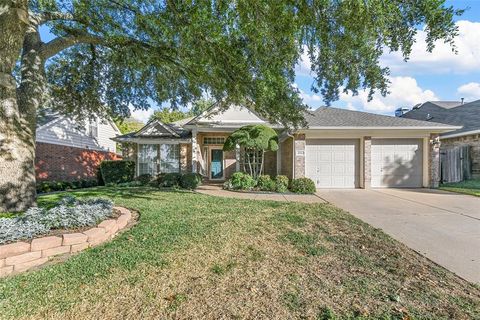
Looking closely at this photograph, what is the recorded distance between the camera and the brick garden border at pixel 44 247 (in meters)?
3.45

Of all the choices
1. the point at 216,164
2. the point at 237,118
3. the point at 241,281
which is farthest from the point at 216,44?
the point at 216,164

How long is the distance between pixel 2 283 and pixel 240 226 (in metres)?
3.64

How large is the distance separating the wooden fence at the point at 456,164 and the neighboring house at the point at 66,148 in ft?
60.6

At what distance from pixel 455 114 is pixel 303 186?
14.1 meters

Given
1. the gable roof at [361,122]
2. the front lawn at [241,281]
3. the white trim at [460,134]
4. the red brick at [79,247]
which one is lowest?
the front lawn at [241,281]

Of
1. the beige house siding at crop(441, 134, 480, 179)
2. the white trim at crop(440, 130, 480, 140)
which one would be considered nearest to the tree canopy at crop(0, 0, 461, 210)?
the white trim at crop(440, 130, 480, 140)

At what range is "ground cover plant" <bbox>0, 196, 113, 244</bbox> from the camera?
3.82 metres

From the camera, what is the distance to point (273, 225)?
5656 millimetres

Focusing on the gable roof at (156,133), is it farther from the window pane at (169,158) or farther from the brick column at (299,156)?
the brick column at (299,156)

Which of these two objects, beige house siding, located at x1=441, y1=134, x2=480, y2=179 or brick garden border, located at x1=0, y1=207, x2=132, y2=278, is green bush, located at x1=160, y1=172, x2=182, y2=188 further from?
beige house siding, located at x1=441, y1=134, x2=480, y2=179

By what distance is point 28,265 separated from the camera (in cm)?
358

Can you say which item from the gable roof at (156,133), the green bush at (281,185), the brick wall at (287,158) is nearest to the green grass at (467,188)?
the brick wall at (287,158)

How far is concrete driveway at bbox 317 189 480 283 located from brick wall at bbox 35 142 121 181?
581 inches

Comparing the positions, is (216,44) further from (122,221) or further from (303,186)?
(303,186)
